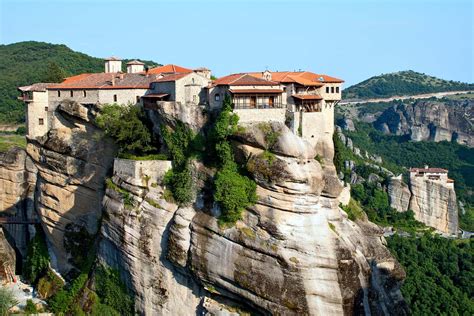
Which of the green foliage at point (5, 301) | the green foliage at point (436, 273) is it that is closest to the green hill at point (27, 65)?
the green foliage at point (5, 301)

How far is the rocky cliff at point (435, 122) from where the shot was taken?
143 metres

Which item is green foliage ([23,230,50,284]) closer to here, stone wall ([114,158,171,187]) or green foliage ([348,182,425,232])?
stone wall ([114,158,171,187])

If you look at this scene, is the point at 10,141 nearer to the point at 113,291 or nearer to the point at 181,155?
the point at 113,291

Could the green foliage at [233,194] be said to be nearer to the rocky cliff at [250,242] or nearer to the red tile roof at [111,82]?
the rocky cliff at [250,242]

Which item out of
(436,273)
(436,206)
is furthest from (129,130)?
(436,206)

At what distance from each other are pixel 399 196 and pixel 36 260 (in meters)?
53.9

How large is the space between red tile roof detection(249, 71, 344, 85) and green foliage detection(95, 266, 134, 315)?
17405 mm

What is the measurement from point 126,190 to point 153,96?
22.9 ft

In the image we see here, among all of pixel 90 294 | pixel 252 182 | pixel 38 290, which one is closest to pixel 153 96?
pixel 252 182

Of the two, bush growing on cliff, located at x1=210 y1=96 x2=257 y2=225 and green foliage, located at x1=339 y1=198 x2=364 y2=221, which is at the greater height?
bush growing on cliff, located at x1=210 y1=96 x2=257 y2=225

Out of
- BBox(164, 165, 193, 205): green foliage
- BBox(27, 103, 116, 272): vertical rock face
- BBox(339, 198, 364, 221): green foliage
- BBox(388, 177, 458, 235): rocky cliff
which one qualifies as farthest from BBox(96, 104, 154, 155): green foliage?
BBox(388, 177, 458, 235): rocky cliff

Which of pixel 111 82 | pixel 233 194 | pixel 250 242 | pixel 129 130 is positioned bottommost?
pixel 250 242

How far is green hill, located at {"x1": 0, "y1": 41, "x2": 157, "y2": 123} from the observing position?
88.2 m

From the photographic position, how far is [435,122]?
14712cm
